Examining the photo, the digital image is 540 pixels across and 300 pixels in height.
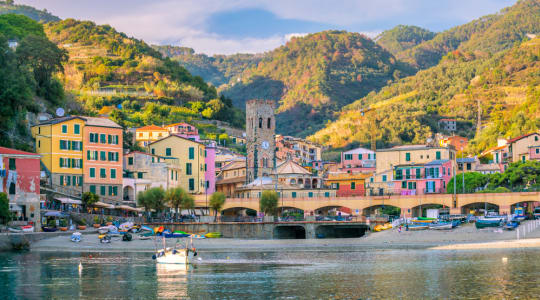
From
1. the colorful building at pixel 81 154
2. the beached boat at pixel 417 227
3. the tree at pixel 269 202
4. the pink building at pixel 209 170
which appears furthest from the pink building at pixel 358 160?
the colorful building at pixel 81 154

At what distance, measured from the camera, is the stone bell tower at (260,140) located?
10488 centimetres

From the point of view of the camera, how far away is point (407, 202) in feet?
284

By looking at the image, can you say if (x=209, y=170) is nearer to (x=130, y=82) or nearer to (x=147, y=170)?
(x=147, y=170)

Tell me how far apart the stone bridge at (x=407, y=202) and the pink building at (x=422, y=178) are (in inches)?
238

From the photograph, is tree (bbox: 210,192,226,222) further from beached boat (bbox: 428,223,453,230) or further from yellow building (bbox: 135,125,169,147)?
yellow building (bbox: 135,125,169,147)

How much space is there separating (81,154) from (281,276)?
135ft

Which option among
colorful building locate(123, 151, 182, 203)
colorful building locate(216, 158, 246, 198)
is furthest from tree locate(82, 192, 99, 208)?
colorful building locate(216, 158, 246, 198)

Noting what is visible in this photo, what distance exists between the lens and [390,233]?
79125mm

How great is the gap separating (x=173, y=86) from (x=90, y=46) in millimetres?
33655

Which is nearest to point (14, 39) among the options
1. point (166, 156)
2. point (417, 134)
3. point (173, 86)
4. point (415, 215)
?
point (166, 156)

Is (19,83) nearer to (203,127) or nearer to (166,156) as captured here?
(166,156)

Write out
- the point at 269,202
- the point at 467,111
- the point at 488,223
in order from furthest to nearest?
the point at 467,111 → the point at 269,202 → the point at 488,223

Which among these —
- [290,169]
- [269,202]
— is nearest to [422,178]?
[290,169]

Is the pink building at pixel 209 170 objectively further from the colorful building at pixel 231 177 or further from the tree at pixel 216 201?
the tree at pixel 216 201
